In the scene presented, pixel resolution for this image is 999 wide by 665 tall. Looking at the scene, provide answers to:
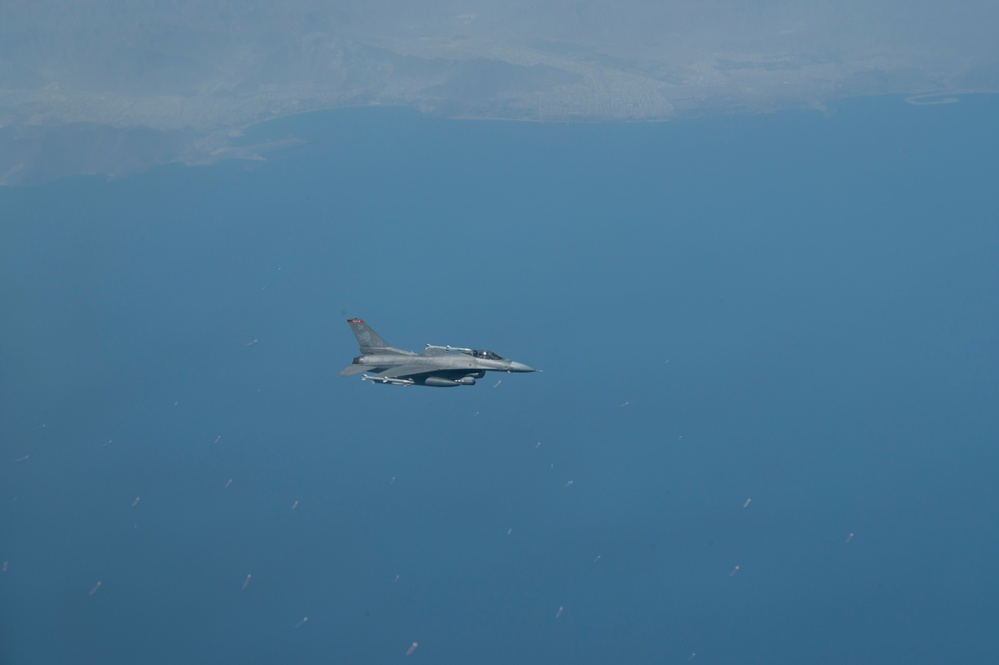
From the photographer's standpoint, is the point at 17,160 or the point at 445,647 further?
the point at 17,160

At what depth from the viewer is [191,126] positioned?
98.1 m

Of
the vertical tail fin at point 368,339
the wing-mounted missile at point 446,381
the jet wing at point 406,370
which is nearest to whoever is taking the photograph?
the wing-mounted missile at point 446,381

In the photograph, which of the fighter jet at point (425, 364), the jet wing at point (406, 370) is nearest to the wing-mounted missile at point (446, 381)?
the fighter jet at point (425, 364)

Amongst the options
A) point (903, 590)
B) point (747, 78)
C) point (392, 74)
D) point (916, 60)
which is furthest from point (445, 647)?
point (916, 60)

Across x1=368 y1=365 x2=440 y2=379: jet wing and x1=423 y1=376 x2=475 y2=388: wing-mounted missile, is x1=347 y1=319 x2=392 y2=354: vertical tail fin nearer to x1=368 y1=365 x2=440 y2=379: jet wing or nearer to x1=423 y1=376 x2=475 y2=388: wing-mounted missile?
x1=368 y1=365 x2=440 y2=379: jet wing

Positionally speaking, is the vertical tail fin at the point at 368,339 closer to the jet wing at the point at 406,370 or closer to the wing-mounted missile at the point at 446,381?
the jet wing at the point at 406,370

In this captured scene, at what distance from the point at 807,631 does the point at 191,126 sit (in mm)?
78469

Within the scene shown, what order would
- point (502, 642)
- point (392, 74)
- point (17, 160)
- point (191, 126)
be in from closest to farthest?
point (502, 642) < point (17, 160) < point (191, 126) < point (392, 74)

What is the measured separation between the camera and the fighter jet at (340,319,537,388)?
160 feet

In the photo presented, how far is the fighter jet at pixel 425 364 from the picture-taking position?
48.7 meters

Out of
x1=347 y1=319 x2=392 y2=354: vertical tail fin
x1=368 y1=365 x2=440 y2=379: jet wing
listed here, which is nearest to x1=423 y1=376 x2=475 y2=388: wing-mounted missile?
x1=368 y1=365 x2=440 y2=379: jet wing

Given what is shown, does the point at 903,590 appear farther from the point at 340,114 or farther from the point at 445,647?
the point at 340,114

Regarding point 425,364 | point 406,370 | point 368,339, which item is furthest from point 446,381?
point 368,339

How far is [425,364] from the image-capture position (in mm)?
49344
